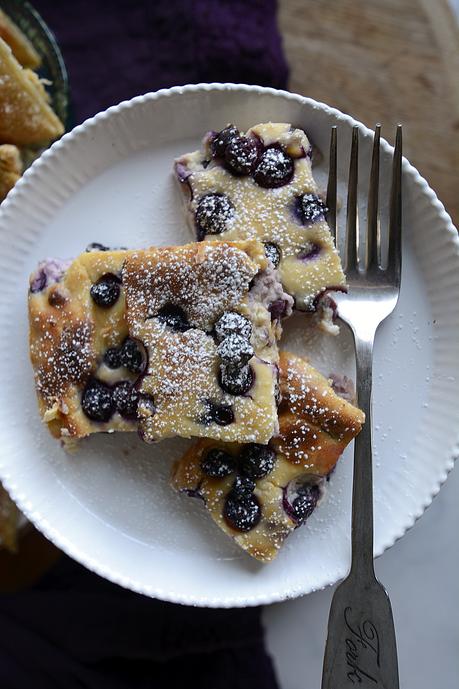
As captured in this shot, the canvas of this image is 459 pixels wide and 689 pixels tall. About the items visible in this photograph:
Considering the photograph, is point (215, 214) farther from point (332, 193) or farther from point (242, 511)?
point (242, 511)

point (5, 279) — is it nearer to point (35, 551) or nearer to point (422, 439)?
point (35, 551)

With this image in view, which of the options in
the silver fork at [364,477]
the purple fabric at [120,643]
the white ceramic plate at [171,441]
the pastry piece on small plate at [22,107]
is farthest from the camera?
the purple fabric at [120,643]

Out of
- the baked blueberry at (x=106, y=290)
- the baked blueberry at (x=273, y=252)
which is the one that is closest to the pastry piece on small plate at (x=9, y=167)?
the baked blueberry at (x=106, y=290)

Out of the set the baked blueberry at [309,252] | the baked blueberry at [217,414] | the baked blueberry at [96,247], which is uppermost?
the baked blueberry at [309,252]

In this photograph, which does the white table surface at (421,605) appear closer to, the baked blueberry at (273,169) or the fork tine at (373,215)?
the fork tine at (373,215)

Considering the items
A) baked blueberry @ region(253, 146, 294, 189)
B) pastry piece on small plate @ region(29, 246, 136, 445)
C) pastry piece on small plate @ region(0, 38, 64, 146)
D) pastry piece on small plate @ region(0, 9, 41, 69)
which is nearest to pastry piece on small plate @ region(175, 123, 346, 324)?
baked blueberry @ region(253, 146, 294, 189)

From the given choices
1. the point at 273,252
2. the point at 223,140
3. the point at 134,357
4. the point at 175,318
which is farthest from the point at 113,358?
the point at 223,140

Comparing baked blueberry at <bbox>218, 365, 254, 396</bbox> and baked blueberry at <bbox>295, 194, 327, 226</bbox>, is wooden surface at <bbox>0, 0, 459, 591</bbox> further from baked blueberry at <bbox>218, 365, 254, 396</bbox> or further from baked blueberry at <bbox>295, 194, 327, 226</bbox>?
baked blueberry at <bbox>218, 365, 254, 396</bbox>
